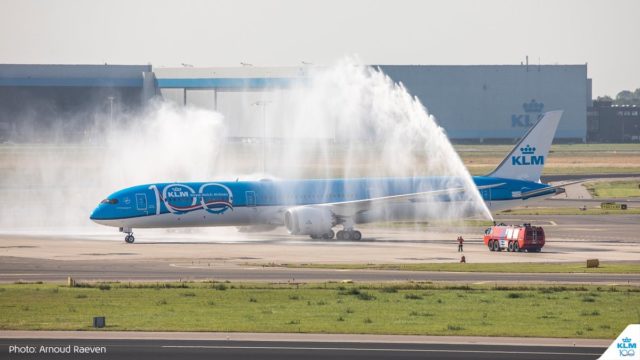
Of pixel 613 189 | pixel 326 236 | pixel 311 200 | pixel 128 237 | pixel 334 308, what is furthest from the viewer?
pixel 613 189

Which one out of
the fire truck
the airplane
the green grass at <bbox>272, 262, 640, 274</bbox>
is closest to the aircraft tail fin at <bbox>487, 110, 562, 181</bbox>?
the airplane

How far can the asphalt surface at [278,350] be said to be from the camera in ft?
112

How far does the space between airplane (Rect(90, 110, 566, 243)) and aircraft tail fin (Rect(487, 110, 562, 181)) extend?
0.26 ft

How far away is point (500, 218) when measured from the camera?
106m

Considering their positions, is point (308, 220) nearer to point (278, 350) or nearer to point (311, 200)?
point (311, 200)

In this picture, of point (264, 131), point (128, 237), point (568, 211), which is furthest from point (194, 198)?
point (264, 131)

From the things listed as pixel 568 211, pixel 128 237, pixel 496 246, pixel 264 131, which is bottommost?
pixel 496 246

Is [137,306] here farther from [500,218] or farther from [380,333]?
[500,218]

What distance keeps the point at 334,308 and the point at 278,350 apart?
10.0 metres

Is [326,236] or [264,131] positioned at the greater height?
[264,131]

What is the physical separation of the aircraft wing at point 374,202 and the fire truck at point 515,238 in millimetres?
9188

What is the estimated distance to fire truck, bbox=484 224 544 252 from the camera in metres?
74.1

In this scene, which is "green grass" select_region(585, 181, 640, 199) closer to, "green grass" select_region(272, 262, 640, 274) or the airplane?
the airplane

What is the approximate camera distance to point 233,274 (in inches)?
2356
